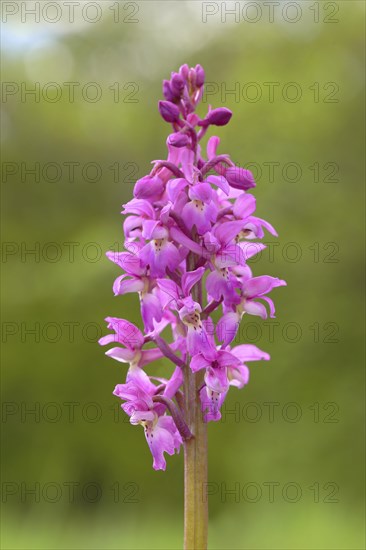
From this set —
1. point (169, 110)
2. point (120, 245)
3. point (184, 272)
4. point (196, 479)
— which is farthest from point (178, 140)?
point (120, 245)

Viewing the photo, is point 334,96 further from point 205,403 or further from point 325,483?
point 205,403

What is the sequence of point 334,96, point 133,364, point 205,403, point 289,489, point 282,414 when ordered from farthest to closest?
point 334,96
point 282,414
point 289,489
point 133,364
point 205,403

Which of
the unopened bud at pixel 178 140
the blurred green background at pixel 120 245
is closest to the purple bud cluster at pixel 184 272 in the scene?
the unopened bud at pixel 178 140

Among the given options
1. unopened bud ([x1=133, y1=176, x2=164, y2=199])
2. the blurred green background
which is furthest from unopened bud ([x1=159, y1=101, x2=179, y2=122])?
the blurred green background

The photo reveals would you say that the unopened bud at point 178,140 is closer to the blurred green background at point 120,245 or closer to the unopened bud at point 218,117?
the unopened bud at point 218,117

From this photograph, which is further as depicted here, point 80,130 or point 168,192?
point 80,130

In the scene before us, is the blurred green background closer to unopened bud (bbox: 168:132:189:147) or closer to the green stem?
the green stem

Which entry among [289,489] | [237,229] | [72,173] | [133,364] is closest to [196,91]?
[237,229]
